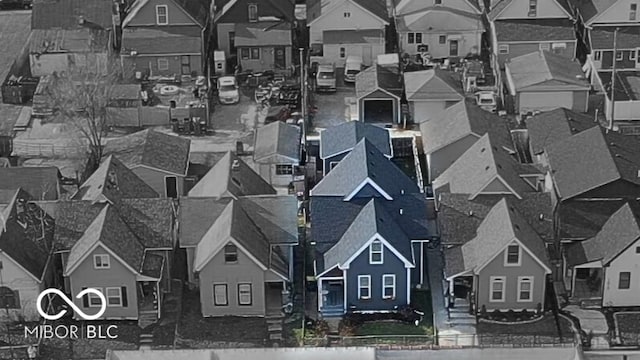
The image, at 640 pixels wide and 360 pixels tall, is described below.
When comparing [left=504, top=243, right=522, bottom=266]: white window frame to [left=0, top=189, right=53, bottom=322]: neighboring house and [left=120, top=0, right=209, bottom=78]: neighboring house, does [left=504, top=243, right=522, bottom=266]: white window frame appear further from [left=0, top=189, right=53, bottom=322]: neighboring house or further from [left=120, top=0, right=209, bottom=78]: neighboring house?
[left=120, top=0, right=209, bottom=78]: neighboring house

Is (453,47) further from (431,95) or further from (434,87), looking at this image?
(431,95)

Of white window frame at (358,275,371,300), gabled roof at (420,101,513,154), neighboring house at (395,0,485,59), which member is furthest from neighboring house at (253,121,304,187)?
neighboring house at (395,0,485,59)

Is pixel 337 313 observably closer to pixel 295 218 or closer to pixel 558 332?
pixel 295 218

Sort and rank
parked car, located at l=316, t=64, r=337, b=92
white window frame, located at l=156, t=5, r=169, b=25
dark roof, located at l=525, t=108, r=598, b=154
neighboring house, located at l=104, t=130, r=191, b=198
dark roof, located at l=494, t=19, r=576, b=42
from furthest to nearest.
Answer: white window frame, located at l=156, t=5, r=169, b=25
dark roof, located at l=494, t=19, r=576, b=42
parked car, located at l=316, t=64, r=337, b=92
dark roof, located at l=525, t=108, r=598, b=154
neighboring house, located at l=104, t=130, r=191, b=198

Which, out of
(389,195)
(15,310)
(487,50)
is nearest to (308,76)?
(487,50)

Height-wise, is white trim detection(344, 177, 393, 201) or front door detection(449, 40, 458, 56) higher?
front door detection(449, 40, 458, 56)

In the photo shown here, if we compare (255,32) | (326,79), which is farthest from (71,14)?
(326,79)

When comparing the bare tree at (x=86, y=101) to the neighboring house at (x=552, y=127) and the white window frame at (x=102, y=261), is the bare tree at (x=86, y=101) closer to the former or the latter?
the white window frame at (x=102, y=261)
